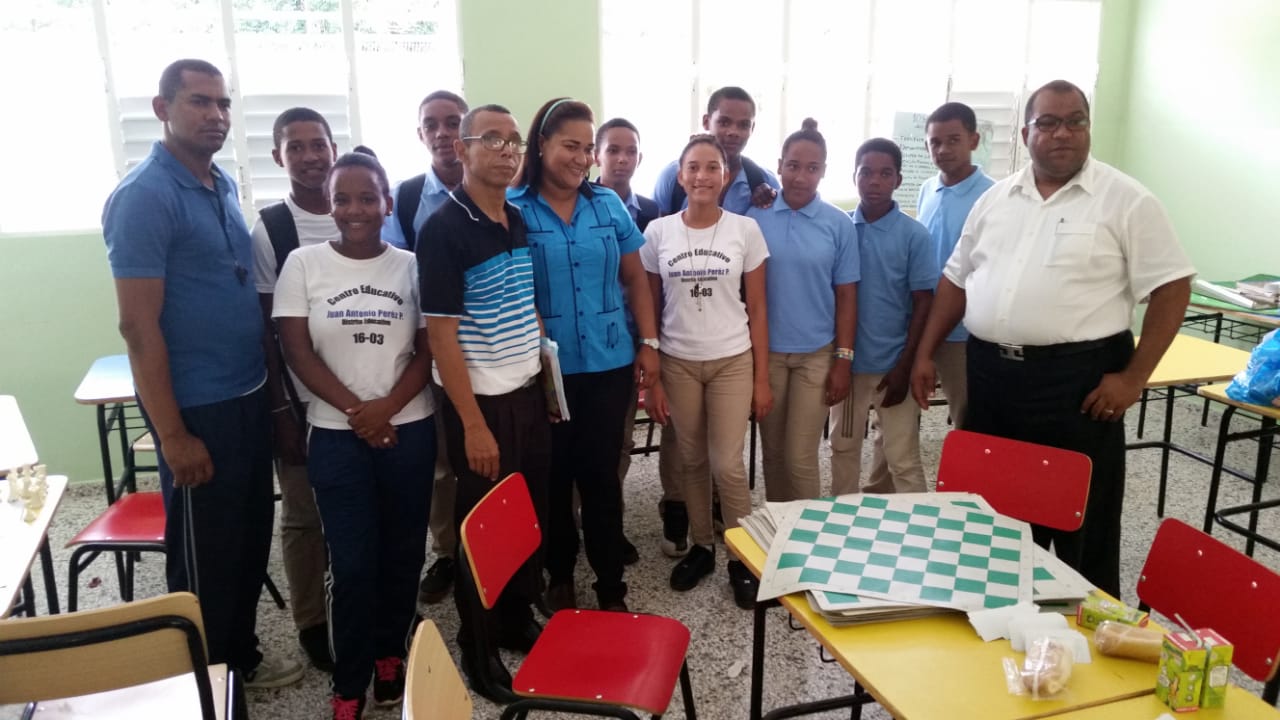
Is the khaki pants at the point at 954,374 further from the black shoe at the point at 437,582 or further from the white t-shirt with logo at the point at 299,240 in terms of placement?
the white t-shirt with logo at the point at 299,240

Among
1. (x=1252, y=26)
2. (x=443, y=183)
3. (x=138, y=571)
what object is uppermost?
(x=1252, y=26)

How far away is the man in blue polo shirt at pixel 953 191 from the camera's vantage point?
306cm

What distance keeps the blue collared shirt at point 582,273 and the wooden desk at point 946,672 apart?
1.20 m

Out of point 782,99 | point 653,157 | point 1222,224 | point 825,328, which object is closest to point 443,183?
point 825,328

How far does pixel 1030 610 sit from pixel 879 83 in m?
4.28

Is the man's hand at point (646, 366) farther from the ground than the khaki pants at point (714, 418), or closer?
farther from the ground

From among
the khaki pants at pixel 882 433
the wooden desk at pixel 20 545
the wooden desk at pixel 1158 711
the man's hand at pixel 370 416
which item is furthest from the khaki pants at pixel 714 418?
the wooden desk at pixel 20 545

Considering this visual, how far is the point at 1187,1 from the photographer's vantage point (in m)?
4.97

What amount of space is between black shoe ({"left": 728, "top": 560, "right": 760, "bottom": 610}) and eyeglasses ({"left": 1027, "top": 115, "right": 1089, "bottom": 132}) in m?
1.67

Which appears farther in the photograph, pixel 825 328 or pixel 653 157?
pixel 653 157

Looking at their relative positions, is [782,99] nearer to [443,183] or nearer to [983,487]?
[443,183]

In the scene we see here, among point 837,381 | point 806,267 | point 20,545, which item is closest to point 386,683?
point 20,545

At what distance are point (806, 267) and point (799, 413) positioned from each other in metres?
0.53

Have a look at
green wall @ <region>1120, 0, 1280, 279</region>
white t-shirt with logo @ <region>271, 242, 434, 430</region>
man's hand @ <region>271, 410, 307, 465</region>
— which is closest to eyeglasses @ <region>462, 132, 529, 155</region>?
white t-shirt with logo @ <region>271, 242, 434, 430</region>
